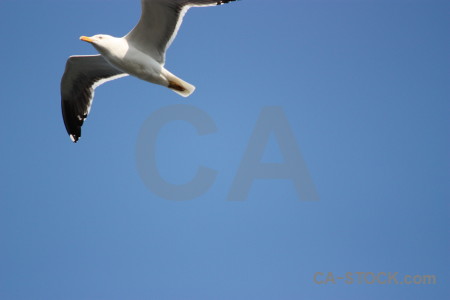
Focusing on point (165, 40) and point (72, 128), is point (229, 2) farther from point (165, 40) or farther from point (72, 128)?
point (72, 128)

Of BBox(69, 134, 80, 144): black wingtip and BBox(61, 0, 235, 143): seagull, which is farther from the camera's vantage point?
BBox(69, 134, 80, 144): black wingtip

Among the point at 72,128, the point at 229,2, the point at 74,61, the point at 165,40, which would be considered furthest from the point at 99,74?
the point at 229,2

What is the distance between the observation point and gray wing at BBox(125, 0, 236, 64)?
6.03 metres

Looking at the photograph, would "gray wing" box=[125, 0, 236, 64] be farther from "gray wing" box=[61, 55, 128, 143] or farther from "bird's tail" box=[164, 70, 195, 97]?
"gray wing" box=[61, 55, 128, 143]

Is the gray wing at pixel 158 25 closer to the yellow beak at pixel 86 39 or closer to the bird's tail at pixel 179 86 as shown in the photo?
the bird's tail at pixel 179 86

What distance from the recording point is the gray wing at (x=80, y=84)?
7.10 meters

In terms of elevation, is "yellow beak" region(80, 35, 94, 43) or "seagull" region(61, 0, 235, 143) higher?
"seagull" region(61, 0, 235, 143)

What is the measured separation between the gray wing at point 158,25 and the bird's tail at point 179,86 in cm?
23

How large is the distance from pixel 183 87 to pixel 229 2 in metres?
1.16

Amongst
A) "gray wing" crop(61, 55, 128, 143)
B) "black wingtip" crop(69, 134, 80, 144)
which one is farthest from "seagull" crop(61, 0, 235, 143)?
"black wingtip" crop(69, 134, 80, 144)

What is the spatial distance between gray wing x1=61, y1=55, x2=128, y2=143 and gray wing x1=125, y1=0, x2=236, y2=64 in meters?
0.91

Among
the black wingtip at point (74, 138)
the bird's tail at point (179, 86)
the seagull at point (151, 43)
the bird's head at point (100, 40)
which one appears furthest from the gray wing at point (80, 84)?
the bird's tail at point (179, 86)

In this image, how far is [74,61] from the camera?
23.2ft

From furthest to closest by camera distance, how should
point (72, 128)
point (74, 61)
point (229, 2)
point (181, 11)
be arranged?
point (72, 128), point (74, 61), point (181, 11), point (229, 2)
